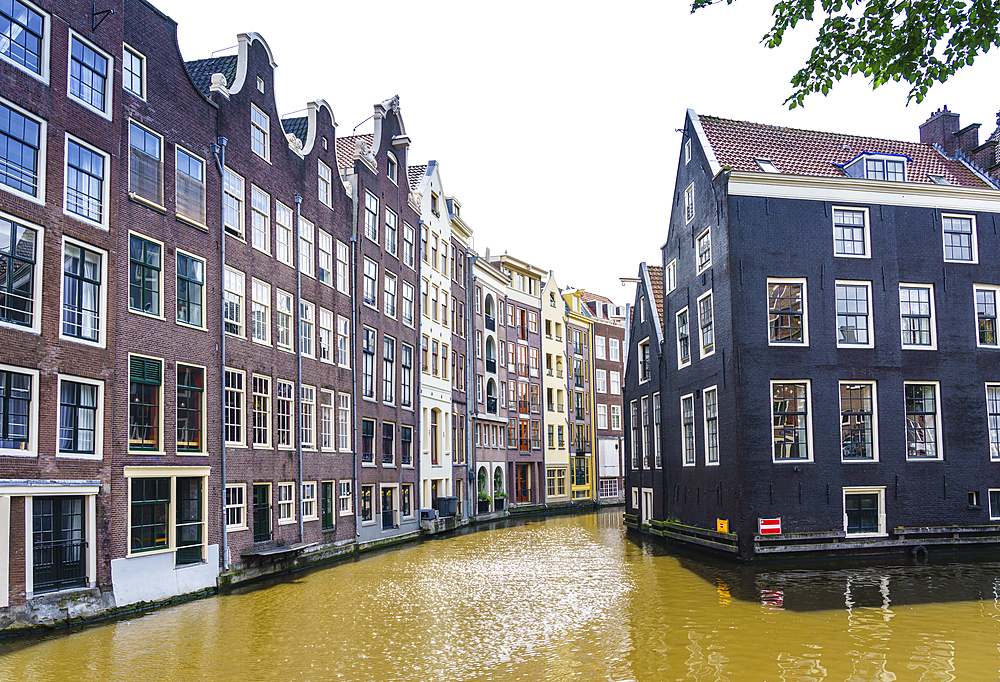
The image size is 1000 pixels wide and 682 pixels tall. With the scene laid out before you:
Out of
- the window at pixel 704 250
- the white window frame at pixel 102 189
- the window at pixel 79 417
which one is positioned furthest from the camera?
the window at pixel 704 250

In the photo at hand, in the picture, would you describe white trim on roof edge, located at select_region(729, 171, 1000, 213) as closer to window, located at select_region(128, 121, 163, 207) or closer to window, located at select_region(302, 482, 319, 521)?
window, located at select_region(302, 482, 319, 521)

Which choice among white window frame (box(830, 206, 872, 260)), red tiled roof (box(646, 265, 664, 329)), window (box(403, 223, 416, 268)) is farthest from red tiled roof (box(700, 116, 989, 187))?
window (box(403, 223, 416, 268))

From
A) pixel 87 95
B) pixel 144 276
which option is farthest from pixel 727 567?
pixel 87 95

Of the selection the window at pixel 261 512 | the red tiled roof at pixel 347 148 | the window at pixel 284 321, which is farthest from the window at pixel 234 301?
the red tiled roof at pixel 347 148

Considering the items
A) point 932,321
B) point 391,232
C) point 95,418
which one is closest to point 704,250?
point 932,321

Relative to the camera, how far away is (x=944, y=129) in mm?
36312

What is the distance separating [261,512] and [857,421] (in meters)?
20.0

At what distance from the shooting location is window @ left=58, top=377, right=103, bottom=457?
740 inches

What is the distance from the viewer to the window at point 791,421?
94.6 ft

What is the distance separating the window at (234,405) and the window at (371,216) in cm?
1266

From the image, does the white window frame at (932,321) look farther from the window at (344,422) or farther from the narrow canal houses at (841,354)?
the window at (344,422)

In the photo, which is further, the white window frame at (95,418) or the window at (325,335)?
the window at (325,335)

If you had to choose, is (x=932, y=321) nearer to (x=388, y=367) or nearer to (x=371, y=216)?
(x=388, y=367)

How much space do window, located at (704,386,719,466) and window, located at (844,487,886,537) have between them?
15.0ft
